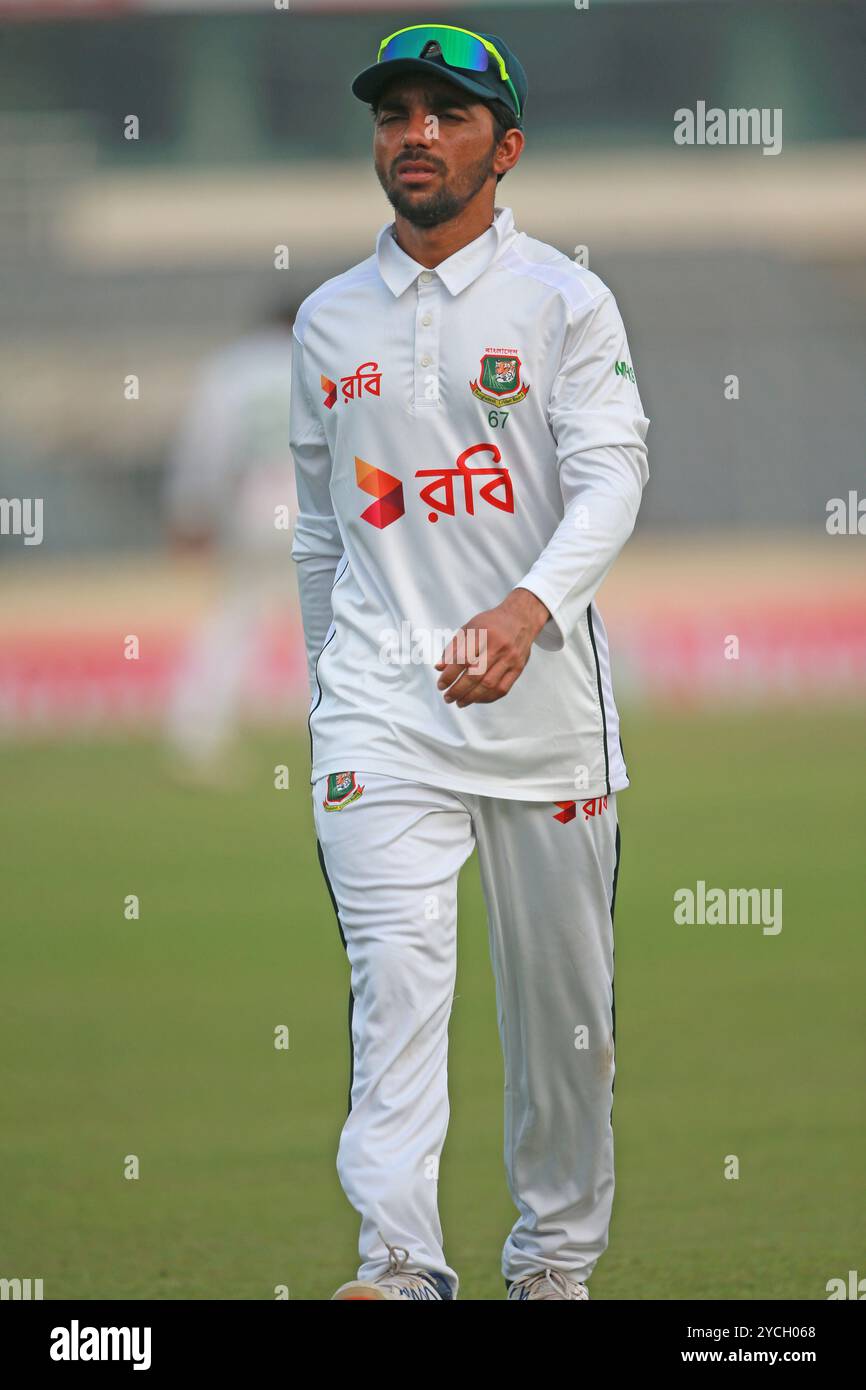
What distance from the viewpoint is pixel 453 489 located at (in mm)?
3730

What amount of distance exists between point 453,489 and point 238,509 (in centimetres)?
907

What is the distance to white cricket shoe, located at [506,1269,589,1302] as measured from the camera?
386cm

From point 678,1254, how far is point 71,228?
25.6 m

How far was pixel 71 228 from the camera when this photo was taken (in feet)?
93.6

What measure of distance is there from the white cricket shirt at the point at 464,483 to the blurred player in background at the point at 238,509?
828cm

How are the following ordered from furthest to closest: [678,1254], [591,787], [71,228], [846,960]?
[71,228]
[846,960]
[678,1254]
[591,787]

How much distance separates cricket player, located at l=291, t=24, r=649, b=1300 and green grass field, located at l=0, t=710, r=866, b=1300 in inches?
23.0

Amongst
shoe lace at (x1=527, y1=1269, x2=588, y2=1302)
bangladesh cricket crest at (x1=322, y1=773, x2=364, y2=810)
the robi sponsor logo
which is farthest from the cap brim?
shoe lace at (x1=527, y1=1269, x2=588, y2=1302)

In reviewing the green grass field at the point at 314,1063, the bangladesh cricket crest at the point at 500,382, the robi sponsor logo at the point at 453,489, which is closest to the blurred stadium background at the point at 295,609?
the green grass field at the point at 314,1063

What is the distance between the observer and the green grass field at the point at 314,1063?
4.36m

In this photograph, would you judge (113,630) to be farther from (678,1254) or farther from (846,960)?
(678,1254)

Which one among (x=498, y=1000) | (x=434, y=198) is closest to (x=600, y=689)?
(x=498, y=1000)

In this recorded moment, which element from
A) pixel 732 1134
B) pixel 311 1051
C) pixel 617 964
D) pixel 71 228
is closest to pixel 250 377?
pixel 617 964

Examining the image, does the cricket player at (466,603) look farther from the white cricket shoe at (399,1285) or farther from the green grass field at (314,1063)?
the green grass field at (314,1063)
